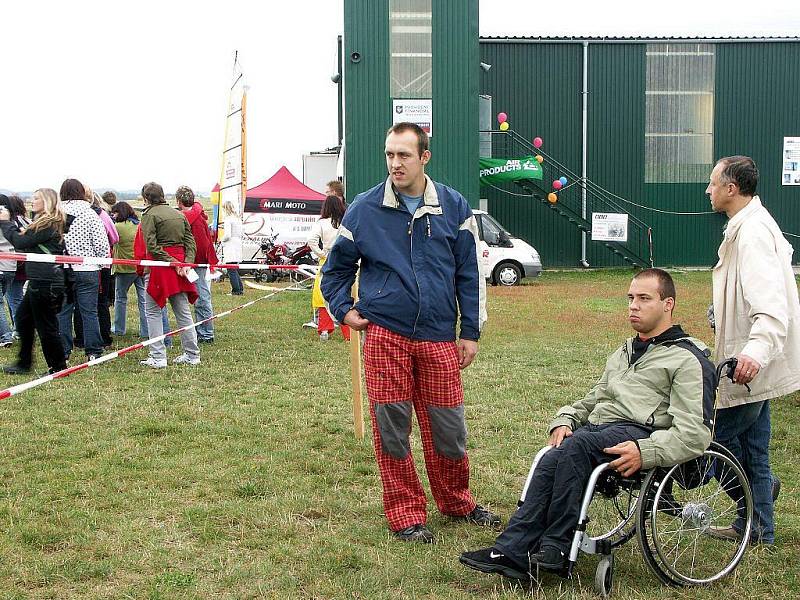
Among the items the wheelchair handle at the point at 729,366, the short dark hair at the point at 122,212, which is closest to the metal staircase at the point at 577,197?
the short dark hair at the point at 122,212

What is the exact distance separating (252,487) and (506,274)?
629 inches

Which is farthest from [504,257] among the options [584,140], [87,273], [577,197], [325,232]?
[87,273]

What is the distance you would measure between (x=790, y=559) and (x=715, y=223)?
24.4 meters

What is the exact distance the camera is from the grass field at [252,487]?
13.6ft

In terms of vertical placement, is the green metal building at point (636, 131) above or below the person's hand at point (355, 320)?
above

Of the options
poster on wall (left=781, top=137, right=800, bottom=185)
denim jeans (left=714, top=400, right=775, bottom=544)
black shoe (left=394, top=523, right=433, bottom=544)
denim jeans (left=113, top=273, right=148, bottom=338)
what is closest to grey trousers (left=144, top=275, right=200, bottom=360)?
denim jeans (left=113, top=273, right=148, bottom=338)

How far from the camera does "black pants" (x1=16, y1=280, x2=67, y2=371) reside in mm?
9055

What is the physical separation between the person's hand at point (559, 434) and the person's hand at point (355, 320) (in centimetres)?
106

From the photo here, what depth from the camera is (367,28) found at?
926 inches

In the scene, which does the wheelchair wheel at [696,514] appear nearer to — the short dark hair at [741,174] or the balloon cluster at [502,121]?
the short dark hair at [741,174]

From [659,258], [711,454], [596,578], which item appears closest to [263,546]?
[596,578]

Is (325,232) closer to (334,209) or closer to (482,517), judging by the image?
(334,209)

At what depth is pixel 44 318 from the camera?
914 cm

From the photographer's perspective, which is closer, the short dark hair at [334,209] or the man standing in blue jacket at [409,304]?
the man standing in blue jacket at [409,304]
